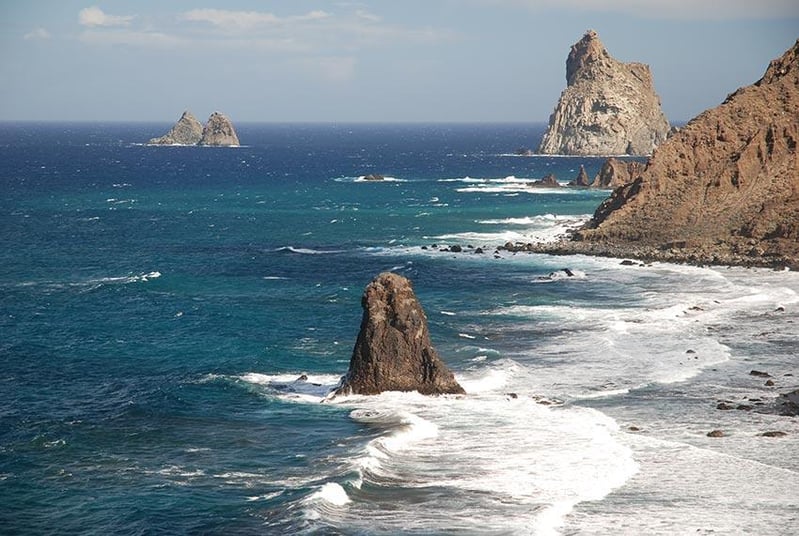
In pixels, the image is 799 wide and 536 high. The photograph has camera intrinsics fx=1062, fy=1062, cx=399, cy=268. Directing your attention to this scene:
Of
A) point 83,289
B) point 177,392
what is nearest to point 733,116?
point 83,289

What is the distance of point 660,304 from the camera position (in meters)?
80.1

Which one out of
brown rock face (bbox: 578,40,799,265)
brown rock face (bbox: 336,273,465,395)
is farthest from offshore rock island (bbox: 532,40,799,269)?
brown rock face (bbox: 336,273,465,395)

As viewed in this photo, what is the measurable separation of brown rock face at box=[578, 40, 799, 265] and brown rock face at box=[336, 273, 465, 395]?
2010 inches

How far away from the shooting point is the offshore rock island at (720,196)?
330 feet

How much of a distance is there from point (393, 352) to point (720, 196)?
200ft

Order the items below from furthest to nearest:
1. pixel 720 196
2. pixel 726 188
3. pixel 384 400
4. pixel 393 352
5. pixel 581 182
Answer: pixel 581 182, pixel 726 188, pixel 720 196, pixel 393 352, pixel 384 400

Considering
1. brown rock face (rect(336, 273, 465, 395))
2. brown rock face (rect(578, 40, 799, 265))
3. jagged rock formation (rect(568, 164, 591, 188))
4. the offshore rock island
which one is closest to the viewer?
brown rock face (rect(336, 273, 465, 395))

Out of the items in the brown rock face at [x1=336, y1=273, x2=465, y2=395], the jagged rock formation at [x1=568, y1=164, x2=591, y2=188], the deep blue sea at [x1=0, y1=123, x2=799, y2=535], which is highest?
the jagged rock formation at [x1=568, y1=164, x2=591, y2=188]

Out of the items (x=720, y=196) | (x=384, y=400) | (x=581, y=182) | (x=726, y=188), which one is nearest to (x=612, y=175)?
(x=581, y=182)

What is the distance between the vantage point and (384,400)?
54.5 metres

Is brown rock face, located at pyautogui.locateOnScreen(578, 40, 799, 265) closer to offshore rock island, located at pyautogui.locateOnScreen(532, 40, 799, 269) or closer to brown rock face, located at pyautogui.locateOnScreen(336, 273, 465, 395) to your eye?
offshore rock island, located at pyautogui.locateOnScreen(532, 40, 799, 269)

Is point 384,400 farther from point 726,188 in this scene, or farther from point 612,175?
point 612,175

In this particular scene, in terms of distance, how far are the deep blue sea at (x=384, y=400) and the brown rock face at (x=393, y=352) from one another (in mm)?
1203

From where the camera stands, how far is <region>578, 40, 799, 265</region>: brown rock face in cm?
10162
